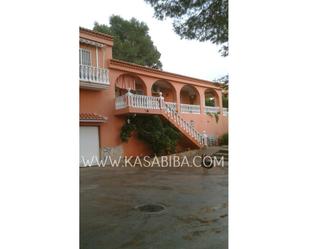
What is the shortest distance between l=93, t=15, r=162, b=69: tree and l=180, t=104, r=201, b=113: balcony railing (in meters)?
2.10

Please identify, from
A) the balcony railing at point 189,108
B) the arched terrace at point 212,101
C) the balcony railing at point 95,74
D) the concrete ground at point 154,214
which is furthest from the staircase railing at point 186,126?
the concrete ground at point 154,214

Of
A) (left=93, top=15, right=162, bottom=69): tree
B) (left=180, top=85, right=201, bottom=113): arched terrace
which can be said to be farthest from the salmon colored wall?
(left=180, top=85, right=201, bottom=113): arched terrace

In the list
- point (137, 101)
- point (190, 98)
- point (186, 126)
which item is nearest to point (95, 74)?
point (137, 101)

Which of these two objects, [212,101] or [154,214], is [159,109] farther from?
[154,214]

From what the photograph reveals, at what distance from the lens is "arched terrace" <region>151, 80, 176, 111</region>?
30.9 feet

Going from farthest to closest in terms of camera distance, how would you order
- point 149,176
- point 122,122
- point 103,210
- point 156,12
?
point 122,122 → point 149,176 → point 103,210 → point 156,12

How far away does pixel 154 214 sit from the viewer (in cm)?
283

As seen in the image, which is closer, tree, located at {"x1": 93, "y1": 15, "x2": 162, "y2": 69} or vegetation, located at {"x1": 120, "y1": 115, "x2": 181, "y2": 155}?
vegetation, located at {"x1": 120, "y1": 115, "x2": 181, "y2": 155}

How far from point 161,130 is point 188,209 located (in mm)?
5402

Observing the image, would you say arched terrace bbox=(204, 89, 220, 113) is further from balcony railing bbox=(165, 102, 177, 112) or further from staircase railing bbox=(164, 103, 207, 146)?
balcony railing bbox=(165, 102, 177, 112)
